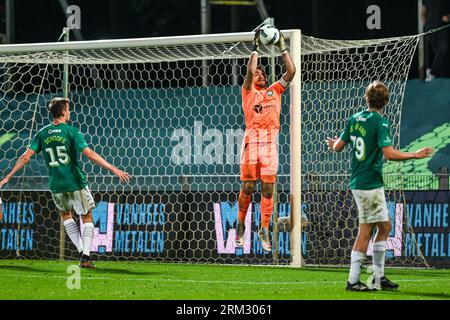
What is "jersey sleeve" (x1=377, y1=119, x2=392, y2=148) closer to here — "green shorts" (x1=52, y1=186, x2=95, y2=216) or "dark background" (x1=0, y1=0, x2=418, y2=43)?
"green shorts" (x1=52, y1=186, x2=95, y2=216)

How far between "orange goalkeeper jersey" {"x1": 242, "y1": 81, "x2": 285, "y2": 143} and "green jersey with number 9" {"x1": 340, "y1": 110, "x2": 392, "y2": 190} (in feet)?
11.5

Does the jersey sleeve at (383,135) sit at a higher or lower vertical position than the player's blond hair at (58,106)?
lower

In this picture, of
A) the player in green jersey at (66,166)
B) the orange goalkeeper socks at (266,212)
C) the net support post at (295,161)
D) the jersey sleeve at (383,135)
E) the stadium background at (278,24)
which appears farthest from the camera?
the stadium background at (278,24)

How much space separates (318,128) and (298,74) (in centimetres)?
199

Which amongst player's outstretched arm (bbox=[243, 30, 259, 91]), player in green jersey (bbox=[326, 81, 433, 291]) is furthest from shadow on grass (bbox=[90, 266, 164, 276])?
player in green jersey (bbox=[326, 81, 433, 291])

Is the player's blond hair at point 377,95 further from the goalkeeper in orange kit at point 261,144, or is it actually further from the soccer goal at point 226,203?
the soccer goal at point 226,203

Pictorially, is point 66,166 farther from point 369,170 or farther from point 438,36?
point 438,36

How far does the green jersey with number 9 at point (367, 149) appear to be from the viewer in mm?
9648

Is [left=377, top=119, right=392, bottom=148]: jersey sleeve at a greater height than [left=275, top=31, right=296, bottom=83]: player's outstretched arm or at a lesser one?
lesser

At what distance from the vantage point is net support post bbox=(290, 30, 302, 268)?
44.3 ft

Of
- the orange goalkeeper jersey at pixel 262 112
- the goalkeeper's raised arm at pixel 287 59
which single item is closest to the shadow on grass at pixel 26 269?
the orange goalkeeper jersey at pixel 262 112

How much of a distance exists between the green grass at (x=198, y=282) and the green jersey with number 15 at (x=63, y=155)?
3.32 feet

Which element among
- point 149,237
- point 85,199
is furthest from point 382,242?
point 149,237

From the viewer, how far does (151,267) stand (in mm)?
13531
